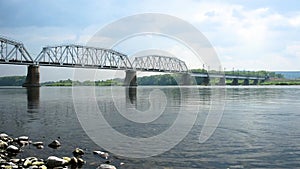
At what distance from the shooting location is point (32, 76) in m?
156

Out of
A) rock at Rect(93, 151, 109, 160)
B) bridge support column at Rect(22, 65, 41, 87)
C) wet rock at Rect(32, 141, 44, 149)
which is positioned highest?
bridge support column at Rect(22, 65, 41, 87)

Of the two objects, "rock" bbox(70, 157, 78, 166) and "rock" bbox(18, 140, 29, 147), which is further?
"rock" bbox(18, 140, 29, 147)

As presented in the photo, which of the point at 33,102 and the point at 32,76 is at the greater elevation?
the point at 32,76

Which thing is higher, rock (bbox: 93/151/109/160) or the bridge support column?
the bridge support column

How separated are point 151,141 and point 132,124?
7.77 m

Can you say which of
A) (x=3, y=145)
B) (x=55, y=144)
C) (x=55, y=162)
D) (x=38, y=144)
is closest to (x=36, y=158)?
(x=55, y=162)

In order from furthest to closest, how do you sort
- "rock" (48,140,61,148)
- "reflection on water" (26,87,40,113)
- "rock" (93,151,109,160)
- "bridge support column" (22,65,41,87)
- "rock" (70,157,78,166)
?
"bridge support column" (22,65,41,87), "reflection on water" (26,87,40,113), "rock" (48,140,61,148), "rock" (93,151,109,160), "rock" (70,157,78,166)

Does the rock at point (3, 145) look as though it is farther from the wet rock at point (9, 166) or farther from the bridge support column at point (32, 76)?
the bridge support column at point (32, 76)

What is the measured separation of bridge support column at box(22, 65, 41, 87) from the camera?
154 meters

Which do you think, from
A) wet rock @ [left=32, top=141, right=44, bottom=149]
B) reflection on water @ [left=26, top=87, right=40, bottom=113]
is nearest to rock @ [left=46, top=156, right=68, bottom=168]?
wet rock @ [left=32, top=141, right=44, bottom=149]

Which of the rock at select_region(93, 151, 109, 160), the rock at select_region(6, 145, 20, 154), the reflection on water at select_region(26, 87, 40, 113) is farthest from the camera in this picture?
the reflection on water at select_region(26, 87, 40, 113)

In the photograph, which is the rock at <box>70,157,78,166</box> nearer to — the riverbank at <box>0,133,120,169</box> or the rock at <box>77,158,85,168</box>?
the riverbank at <box>0,133,120,169</box>

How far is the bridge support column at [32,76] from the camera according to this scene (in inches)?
6068

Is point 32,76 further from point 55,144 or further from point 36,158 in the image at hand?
point 36,158
